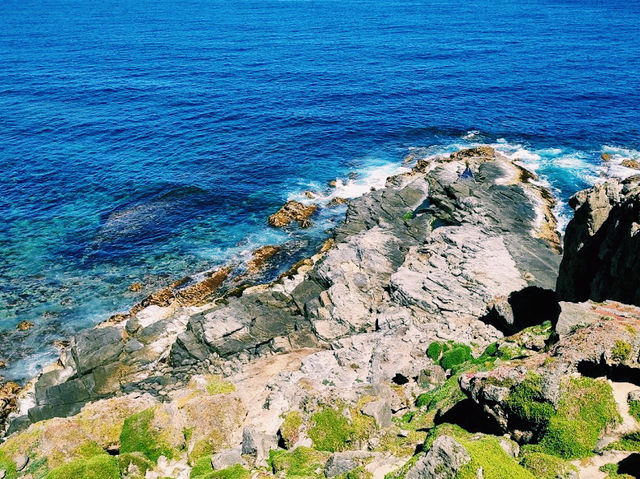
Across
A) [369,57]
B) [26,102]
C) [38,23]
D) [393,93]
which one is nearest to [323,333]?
[393,93]

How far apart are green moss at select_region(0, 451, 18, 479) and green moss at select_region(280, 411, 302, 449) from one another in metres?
14.6

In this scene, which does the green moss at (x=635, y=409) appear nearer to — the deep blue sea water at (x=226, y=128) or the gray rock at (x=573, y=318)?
the gray rock at (x=573, y=318)

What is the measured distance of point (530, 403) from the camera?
20.0m

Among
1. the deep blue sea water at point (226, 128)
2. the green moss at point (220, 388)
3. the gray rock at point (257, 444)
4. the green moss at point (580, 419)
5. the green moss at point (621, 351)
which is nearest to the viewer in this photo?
the green moss at point (580, 419)

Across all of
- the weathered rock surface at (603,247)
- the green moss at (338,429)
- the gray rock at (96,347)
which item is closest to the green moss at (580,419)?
the green moss at (338,429)

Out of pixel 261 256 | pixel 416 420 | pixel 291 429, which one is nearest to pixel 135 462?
pixel 291 429

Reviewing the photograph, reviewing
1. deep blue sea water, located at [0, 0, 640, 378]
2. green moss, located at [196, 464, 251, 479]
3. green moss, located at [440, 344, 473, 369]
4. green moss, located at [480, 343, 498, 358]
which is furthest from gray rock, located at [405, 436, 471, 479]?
deep blue sea water, located at [0, 0, 640, 378]

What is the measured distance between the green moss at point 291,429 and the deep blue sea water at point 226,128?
2819 cm

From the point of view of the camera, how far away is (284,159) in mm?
77875

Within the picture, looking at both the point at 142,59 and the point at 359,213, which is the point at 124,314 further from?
the point at 142,59

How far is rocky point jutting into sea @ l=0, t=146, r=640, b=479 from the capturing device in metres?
20.0

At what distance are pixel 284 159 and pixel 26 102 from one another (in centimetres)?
6100

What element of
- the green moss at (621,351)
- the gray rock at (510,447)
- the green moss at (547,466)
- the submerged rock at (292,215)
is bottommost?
the submerged rock at (292,215)

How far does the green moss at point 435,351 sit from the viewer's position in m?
34.6
